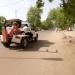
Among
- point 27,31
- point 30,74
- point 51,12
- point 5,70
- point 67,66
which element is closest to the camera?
point 30,74

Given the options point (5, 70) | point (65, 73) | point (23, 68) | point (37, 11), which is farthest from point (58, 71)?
point (37, 11)

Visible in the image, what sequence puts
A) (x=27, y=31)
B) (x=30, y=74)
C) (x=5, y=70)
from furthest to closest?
1. (x=27, y=31)
2. (x=5, y=70)
3. (x=30, y=74)

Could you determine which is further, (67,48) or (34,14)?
(34,14)

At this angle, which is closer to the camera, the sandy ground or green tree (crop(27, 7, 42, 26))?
the sandy ground

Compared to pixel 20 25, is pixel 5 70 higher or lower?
lower

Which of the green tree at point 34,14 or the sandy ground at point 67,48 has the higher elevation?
the green tree at point 34,14

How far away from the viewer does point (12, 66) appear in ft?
27.0

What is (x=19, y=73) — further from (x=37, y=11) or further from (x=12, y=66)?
(x=37, y=11)

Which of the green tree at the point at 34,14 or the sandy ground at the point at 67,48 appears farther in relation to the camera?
the green tree at the point at 34,14

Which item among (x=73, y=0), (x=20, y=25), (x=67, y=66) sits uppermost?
(x=73, y=0)

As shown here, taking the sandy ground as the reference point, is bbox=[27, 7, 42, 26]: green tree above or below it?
above

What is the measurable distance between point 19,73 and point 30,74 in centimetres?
42

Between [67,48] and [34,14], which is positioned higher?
[34,14]

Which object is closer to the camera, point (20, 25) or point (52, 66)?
point (52, 66)
